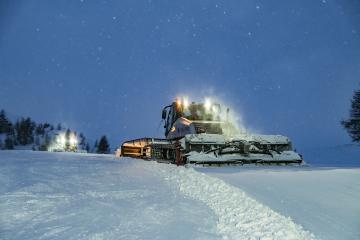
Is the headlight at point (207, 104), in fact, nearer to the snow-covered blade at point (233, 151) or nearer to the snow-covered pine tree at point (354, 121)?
the snow-covered blade at point (233, 151)

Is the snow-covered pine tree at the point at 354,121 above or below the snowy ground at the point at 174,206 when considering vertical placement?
above

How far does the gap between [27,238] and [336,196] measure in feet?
18.8

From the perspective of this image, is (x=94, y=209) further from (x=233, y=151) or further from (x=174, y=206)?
(x=233, y=151)

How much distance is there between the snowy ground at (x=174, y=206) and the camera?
16.2 ft

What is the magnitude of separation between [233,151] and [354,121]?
2839 centimetres

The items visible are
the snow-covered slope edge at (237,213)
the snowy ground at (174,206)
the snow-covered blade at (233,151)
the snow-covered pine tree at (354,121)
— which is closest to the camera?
the snowy ground at (174,206)

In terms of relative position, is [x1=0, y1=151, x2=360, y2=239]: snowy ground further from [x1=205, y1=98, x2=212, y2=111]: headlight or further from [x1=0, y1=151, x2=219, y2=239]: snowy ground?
[x1=205, y1=98, x2=212, y2=111]: headlight

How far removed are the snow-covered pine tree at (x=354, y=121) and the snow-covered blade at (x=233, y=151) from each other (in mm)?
26142

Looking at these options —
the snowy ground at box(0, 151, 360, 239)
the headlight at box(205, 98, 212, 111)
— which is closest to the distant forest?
the headlight at box(205, 98, 212, 111)

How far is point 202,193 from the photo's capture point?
24.5 feet

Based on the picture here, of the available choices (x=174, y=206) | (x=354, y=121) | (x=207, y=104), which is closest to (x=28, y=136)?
(x=354, y=121)

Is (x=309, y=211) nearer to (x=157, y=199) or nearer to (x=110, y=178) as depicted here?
(x=157, y=199)

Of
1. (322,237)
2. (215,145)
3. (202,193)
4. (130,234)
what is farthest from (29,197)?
(215,145)

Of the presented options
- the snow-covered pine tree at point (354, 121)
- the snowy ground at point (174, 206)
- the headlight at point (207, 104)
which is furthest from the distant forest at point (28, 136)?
the snowy ground at point (174, 206)
